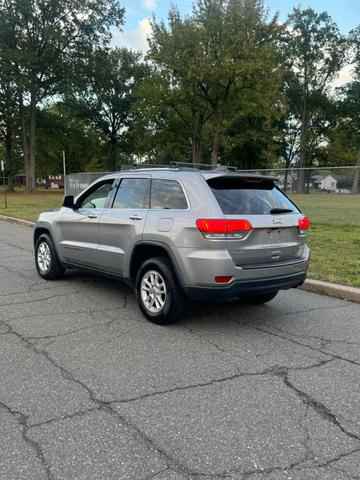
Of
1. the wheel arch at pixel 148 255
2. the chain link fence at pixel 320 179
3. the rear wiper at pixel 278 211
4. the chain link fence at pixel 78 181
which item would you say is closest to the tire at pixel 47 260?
the wheel arch at pixel 148 255

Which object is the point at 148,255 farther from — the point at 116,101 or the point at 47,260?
the point at 116,101

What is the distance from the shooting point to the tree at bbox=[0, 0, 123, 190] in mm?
35812

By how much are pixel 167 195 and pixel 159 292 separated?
1140mm

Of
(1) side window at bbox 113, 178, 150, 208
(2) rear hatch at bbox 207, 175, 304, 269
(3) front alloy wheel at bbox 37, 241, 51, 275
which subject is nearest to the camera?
(2) rear hatch at bbox 207, 175, 304, 269

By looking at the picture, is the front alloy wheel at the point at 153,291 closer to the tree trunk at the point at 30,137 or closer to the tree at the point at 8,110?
the tree at the point at 8,110

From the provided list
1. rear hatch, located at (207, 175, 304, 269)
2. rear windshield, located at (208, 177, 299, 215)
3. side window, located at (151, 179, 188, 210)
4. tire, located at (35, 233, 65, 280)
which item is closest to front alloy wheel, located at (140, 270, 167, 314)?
side window, located at (151, 179, 188, 210)

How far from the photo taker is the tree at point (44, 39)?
35.8 metres

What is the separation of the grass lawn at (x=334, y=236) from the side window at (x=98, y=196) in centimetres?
354

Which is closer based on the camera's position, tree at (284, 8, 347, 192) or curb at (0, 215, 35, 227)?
curb at (0, 215, 35, 227)

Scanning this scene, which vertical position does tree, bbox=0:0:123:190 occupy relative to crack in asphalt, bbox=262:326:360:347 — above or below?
above

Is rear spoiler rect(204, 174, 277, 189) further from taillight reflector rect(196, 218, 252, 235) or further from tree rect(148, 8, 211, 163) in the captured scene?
tree rect(148, 8, 211, 163)

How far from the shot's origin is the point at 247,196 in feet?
15.9

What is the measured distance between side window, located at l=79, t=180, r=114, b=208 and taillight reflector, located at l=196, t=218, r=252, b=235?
6.63 ft

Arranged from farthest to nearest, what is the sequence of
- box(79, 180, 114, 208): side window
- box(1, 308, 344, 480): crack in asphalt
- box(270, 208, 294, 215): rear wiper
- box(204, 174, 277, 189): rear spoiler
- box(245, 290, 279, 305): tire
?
box(79, 180, 114, 208): side window, box(245, 290, 279, 305): tire, box(270, 208, 294, 215): rear wiper, box(204, 174, 277, 189): rear spoiler, box(1, 308, 344, 480): crack in asphalt
